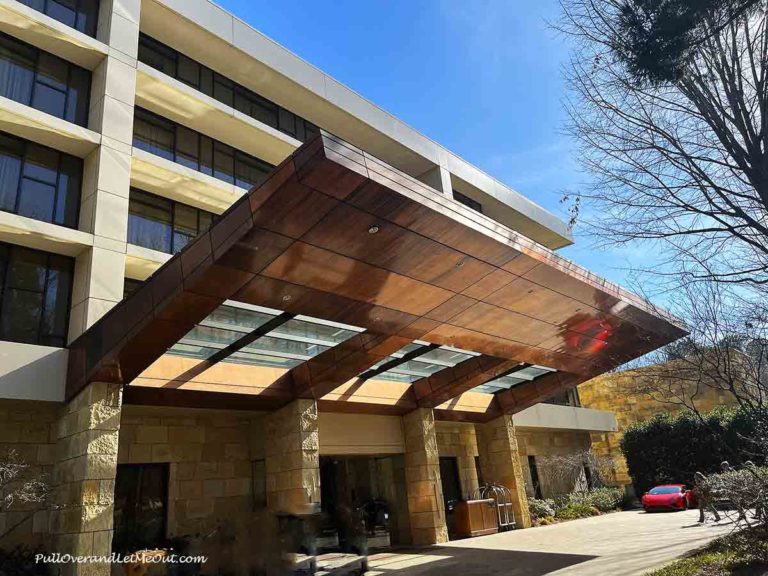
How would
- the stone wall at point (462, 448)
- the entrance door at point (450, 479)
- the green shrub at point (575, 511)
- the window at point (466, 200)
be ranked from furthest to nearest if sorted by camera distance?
the window at point (466, 200) → the green shrub at point (575, 511) → the stone wall at point (462, 448) → the entrance door at point (450, 479)

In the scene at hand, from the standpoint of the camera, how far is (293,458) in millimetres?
14180

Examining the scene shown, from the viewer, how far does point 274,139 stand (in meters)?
18.1

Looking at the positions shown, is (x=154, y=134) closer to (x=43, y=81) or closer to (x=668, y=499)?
(x=43, y=81)

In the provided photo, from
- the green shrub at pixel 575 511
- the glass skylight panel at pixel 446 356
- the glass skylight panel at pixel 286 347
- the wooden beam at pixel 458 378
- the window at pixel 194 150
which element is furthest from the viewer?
the green shrub at pixel 575 511

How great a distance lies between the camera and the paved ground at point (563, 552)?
37.0 feet

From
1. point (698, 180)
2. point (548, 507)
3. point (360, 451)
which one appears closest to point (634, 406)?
point (548, 507)

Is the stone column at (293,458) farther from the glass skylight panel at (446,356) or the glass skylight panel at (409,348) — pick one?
the glass skylight panel at (446,356)

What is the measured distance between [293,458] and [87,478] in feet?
16.8

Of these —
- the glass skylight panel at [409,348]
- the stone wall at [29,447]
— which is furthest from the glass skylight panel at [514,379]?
the stone wall at [29,447]

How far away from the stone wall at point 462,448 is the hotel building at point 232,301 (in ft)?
0.85

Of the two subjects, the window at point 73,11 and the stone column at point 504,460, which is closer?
the window at point 73,11

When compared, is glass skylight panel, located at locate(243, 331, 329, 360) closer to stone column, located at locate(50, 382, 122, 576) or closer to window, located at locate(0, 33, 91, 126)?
stone column, located at locate(50, 382, 122, 576)

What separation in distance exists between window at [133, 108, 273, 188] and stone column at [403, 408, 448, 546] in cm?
899

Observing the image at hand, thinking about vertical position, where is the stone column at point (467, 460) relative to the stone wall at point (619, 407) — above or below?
below
